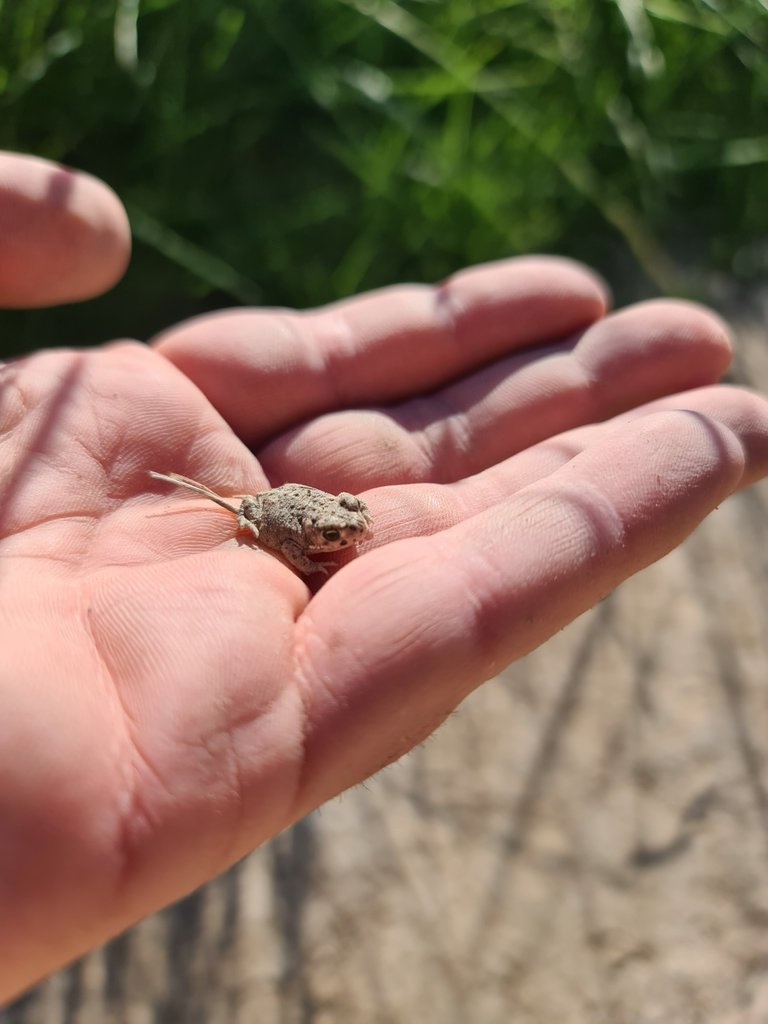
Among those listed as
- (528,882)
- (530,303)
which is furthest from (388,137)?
(528,882)

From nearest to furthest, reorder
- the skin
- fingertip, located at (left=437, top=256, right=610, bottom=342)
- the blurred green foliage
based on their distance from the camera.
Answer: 1. the skin
2. fingertip, located at (left=437, top=256, right=610, bottom=342)
3. the blurred green foliage

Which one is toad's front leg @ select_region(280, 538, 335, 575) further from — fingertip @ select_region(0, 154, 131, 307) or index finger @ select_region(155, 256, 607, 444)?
fingertip @ select_region(0, 154, 131, 307)

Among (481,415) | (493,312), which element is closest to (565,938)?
(481,415)

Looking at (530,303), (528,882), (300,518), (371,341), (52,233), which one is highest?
(52,233)

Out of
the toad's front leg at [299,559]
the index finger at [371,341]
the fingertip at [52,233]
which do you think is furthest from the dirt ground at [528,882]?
the fingertip at [52,233]

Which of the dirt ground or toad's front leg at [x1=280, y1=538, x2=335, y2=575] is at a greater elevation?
toad's front leg at [x1=280, y1=538, x2=335, y2=575]

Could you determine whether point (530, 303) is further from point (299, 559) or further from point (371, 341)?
point (299, 559)

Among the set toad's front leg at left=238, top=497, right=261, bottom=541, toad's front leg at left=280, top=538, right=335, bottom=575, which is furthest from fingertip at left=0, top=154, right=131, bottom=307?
toad's front leg at left=280, top=538, right=335, bottom=575

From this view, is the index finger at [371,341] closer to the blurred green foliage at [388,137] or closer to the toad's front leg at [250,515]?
the toad's front leg at [250,515]
